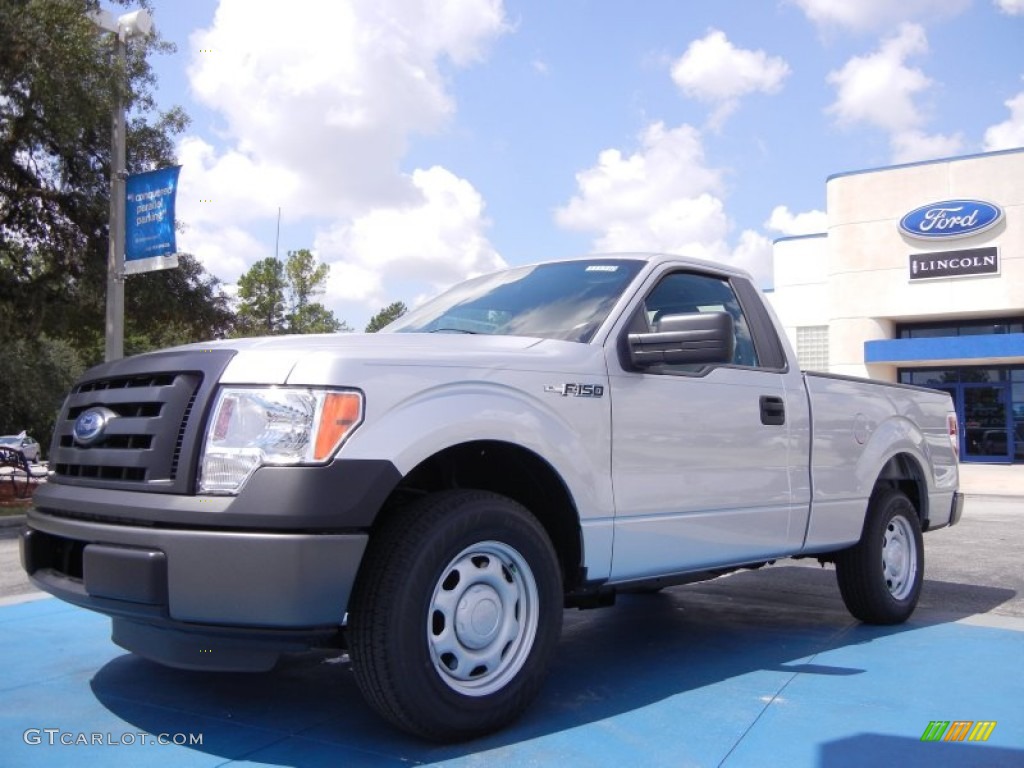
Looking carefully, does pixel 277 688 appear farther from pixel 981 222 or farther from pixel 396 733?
pixel 981 222

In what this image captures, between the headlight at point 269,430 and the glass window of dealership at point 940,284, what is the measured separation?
90.6 ft

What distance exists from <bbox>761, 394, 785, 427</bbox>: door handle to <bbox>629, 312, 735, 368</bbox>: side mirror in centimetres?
88

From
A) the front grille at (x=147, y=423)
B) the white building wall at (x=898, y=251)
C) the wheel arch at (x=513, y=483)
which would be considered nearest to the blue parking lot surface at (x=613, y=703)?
the wheel arch at (x=513, y=483)

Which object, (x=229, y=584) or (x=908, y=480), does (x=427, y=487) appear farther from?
(x=908, y=480)

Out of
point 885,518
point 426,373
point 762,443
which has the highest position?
point 426,373

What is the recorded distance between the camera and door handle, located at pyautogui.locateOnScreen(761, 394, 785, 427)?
4559mm

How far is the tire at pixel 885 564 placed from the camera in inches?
211

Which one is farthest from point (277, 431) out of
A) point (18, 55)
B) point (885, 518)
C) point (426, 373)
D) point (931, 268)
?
point (931, 268)

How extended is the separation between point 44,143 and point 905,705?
50.7 feet

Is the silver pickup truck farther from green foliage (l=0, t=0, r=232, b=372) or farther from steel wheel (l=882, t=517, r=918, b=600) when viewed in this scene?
green foliage (l=0, t=0, r=232, b=372)

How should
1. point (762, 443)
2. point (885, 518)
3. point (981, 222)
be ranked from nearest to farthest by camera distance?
point (762, 443)
point (885, 518)
point (981, 222)

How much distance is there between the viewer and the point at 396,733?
334 cm

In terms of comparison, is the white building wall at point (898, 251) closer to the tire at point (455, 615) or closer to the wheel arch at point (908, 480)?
the wheel arch at point (908, 480)

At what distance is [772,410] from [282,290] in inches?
1324
